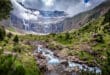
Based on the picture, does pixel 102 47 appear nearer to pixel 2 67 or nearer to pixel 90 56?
pixel 90 56

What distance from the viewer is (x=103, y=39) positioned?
19475 centimetres

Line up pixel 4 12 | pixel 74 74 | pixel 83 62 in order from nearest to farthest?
pixel 4 12 < pixel 74 74 < pixel 83 62

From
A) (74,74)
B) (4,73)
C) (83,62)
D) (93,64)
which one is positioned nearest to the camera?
(4,73)

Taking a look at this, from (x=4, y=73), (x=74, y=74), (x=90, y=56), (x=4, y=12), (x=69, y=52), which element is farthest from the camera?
(x=69, y=52)

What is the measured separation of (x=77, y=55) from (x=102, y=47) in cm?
2384

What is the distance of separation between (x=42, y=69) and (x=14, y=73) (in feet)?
149

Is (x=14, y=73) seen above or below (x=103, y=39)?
below

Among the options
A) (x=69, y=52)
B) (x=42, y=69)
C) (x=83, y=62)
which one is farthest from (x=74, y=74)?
(x=69, y=52)

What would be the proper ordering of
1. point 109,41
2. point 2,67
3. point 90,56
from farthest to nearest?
point 109,41 → point 90,56 → point 2,67

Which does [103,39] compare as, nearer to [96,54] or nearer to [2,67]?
[96,54]

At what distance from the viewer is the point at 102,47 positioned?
554 feet

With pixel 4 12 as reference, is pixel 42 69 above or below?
below

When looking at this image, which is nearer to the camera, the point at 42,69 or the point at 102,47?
the point at 42,69

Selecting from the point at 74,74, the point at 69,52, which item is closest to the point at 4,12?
the point at 74,74
